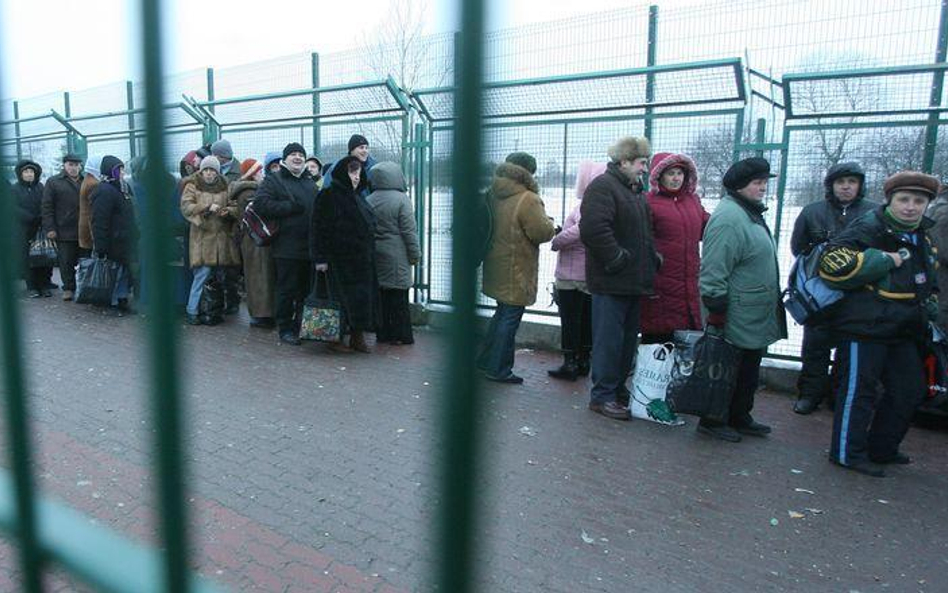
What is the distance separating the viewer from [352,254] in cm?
629

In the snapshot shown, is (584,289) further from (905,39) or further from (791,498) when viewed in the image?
(905,39)

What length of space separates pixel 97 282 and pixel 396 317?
11.8ft

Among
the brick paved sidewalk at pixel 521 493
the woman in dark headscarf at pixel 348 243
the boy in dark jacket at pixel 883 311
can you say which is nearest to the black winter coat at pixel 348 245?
the woman in dark headscarf at pixel 348 243

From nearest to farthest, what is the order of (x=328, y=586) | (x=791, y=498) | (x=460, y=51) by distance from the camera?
(x=460, y=51) < (x=328, y=586) < (x=791, y=498)

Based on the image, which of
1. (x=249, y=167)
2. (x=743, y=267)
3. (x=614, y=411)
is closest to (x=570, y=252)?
(x=614, y=411)

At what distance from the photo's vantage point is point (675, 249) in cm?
500

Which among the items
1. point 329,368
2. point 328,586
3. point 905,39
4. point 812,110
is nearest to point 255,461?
point 328,586

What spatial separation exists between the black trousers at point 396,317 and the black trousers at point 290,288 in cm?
81

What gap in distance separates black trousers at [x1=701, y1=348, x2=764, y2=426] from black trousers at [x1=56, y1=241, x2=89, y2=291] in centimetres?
790

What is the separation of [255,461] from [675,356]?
2.68 metres

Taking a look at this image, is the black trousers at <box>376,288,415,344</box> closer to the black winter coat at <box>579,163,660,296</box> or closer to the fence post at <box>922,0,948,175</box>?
the black winter coat at <box>579,163,660,296</box>

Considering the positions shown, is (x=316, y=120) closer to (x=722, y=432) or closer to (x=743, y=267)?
(x=743, y=267)

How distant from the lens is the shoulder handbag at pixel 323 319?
643 centimetres

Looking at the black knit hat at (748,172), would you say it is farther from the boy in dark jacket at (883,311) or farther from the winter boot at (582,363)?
the winter boot at (582,363)
